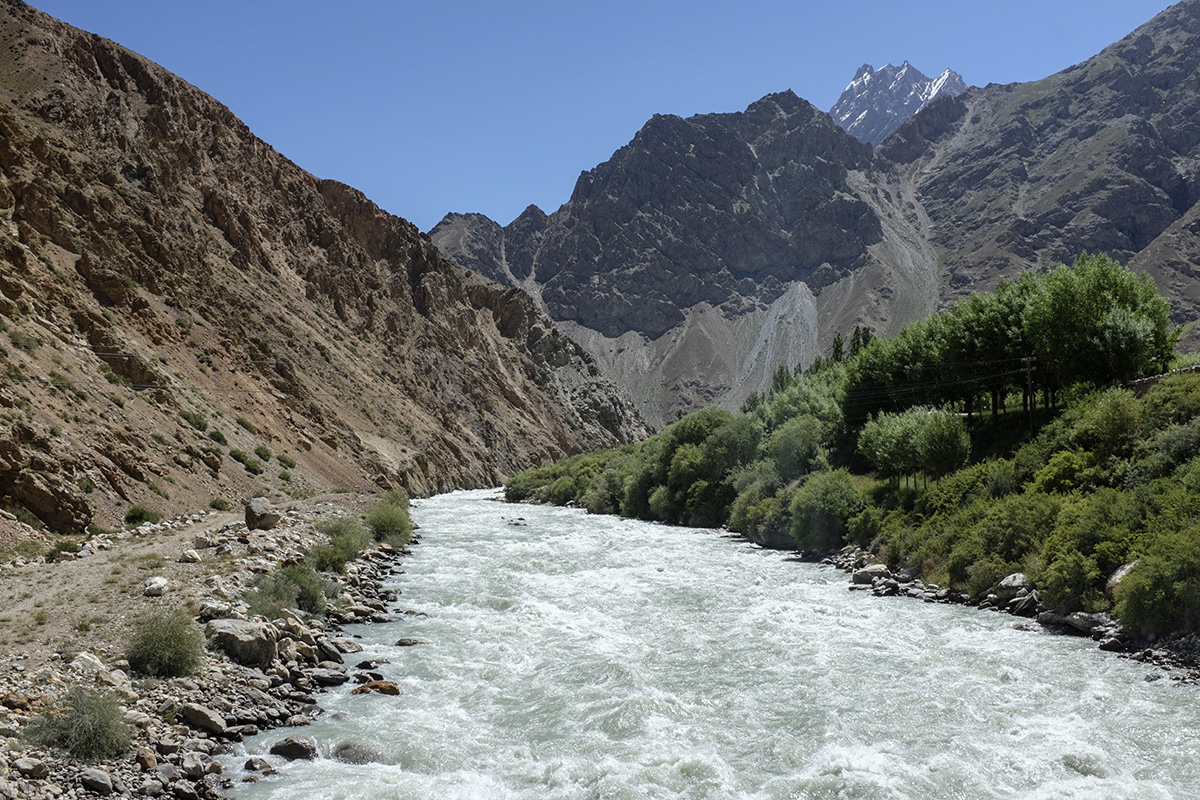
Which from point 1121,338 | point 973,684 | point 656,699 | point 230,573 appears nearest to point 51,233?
point 230,573

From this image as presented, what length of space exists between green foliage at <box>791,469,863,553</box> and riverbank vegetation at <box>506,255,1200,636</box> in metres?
0.10

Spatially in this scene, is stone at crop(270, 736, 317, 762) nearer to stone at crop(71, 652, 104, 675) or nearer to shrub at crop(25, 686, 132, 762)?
shrub at crop(25, 686, 132, 762)

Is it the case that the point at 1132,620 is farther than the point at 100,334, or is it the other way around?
the point at 100,334

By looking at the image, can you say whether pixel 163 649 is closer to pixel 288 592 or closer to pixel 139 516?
pixel 288 592

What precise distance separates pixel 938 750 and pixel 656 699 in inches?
215

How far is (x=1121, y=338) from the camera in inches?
1419

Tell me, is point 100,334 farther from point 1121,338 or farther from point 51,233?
point 1121,338

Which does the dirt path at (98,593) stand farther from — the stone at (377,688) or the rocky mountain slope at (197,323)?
the stone at (377,688)

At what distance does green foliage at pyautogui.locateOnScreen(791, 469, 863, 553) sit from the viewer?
39.6 meters

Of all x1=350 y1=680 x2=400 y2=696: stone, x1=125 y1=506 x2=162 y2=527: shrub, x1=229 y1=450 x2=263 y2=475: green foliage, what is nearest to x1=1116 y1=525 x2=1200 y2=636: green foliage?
x1=350 y1=680 x2=400 y2=696: stone

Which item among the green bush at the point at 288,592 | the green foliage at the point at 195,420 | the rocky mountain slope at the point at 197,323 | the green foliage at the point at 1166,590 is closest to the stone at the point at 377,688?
the green bush at the point at 288,592

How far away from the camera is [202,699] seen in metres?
14.4

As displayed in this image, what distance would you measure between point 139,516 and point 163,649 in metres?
17.4

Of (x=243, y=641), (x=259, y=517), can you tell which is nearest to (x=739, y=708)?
(x=243, y=641)
